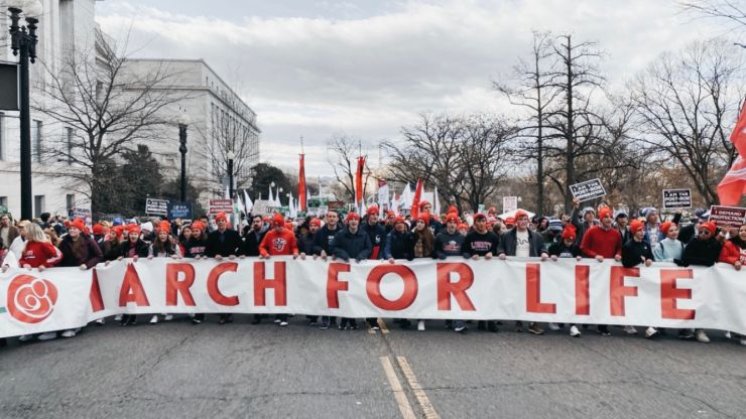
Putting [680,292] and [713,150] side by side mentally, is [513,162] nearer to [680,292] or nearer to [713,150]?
[713,150]

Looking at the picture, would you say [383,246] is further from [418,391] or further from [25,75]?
[25,75]

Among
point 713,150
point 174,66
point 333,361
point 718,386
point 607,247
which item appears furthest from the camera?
point 174,66

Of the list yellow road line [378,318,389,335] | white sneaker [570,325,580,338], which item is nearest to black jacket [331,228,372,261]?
yellow road line [378,318,389,335]

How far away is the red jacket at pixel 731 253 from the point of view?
8164mm

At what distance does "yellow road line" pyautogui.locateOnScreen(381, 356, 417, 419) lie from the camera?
16.1 feet

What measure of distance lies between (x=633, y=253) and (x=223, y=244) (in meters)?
6.18

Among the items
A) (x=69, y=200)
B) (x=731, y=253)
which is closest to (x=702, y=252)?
(x=731, y=253)

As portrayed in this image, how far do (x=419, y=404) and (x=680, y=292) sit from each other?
4930 millimetres

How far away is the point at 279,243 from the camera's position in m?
9.50

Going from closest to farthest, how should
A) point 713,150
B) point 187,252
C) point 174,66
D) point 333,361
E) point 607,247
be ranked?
point 333,361
point 607,247
point 187,252
point 713,150
point 174,66

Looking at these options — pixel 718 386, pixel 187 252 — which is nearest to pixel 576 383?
pixel 718 386

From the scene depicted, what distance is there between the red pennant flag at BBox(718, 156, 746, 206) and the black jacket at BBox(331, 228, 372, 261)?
5.55 meters

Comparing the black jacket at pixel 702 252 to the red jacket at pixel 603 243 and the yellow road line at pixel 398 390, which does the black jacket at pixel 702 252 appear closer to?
the red jacket at pixel 603 243

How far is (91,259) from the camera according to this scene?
881cm
